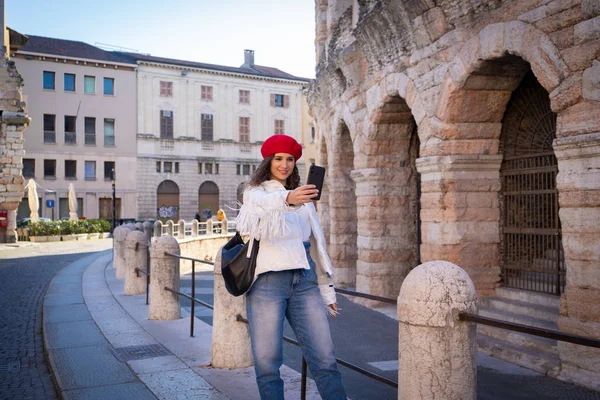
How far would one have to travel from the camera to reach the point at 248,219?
345 cm

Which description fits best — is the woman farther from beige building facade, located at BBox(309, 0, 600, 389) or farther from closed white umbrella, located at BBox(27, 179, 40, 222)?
closed white umbrella, located at BBox(27, 179, 40, 222)

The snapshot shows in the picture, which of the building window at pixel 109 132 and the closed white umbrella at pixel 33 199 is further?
the building window at pixel 109 132

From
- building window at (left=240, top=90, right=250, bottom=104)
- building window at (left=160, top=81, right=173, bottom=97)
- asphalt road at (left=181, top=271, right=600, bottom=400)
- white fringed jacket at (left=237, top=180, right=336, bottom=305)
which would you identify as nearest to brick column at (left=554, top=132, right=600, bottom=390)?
asphalt road at (left=181, top=271, right=600, bottom=400)

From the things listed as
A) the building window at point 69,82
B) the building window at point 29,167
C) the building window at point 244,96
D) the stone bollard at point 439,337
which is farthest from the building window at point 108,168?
the stone bollard at point 439,337

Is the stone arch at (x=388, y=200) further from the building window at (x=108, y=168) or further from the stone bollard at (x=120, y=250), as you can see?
the building window at (x=108, y=168)

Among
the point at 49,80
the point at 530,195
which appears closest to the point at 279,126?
the point at 49,80

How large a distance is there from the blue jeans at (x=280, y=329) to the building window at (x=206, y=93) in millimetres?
46197

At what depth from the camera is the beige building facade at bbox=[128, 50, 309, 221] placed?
4647 cm

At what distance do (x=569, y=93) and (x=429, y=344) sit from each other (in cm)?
394

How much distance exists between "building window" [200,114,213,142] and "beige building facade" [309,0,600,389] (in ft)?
121

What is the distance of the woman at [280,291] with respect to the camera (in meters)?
3.46

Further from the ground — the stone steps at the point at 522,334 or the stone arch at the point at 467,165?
the stone arch at the point at 467,165

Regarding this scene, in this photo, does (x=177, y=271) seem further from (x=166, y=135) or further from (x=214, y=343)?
(x=166, y=135)

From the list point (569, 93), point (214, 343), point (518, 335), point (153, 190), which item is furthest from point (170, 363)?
point (153, 190)
